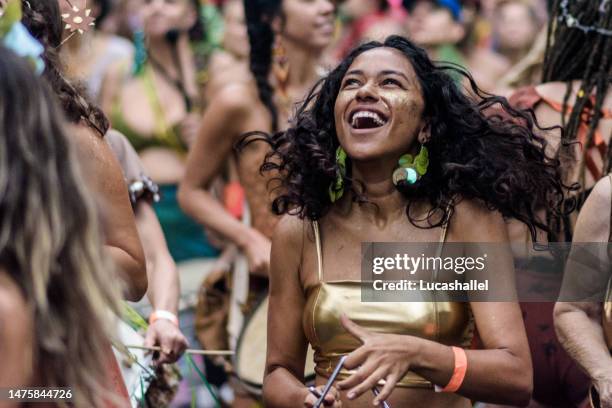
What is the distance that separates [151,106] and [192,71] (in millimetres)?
837

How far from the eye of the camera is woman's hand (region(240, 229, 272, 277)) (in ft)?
22.9

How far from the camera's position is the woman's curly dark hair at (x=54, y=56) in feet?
15.5

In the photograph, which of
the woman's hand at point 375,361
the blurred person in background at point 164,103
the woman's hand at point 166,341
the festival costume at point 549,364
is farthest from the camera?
the blurred person in background at point 164,103

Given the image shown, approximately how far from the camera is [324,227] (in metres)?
5.07

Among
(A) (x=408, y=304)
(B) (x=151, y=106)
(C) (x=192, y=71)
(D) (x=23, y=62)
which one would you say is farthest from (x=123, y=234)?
(C) (x=192, y=71)

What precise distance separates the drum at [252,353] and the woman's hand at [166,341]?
0.73 metres

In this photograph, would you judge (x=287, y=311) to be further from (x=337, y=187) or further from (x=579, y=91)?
(x=579, y=91)

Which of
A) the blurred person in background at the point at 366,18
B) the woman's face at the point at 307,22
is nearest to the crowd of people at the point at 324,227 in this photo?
the woman's face at the point at 307,22

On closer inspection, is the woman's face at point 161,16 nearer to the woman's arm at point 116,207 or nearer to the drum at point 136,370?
the drum at point 136,370

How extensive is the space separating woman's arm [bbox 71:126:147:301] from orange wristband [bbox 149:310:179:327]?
A: 876 millimetres

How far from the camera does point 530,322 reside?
19.4 feet

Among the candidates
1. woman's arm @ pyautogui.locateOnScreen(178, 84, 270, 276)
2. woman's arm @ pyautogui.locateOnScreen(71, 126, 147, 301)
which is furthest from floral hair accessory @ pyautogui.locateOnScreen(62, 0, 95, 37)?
woman's arm @ pyautogui.locateOnScreen(178, 84, 270, 276)

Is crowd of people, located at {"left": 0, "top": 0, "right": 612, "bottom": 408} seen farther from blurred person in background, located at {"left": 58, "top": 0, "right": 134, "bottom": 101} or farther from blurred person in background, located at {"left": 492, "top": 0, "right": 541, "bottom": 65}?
blurred person in background, located at {"left": 492, "top": 0, "right": 541, "bottom": 65}

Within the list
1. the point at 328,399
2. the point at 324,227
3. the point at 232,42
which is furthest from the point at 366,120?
the point at 232,42
